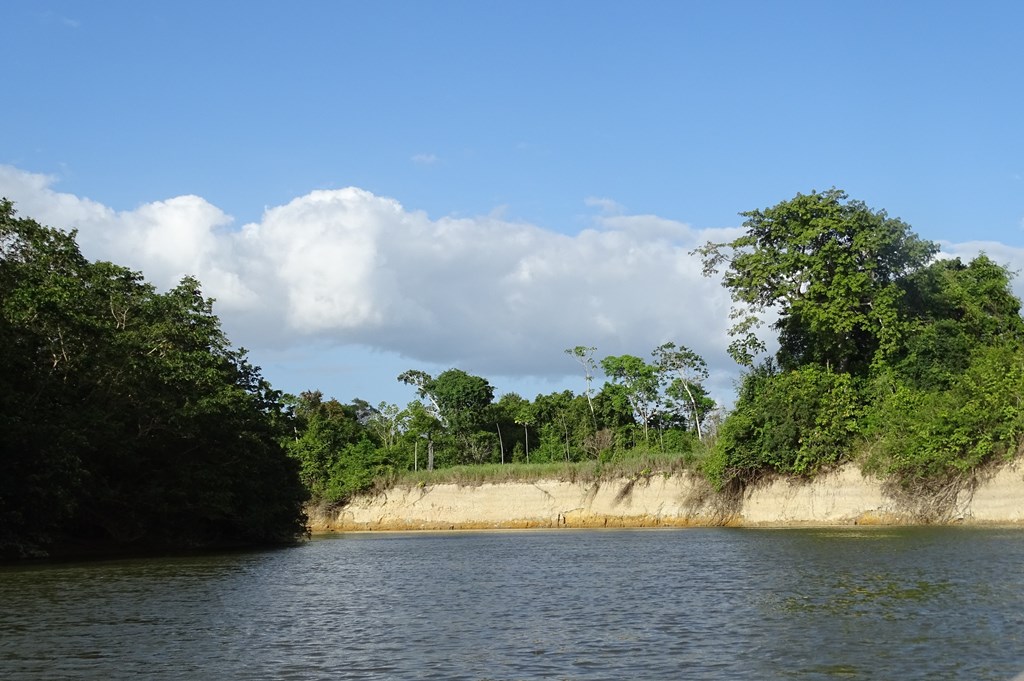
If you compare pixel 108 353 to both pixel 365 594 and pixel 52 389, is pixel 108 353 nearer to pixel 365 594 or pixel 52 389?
pixel 52 389

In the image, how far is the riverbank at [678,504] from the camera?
154ft

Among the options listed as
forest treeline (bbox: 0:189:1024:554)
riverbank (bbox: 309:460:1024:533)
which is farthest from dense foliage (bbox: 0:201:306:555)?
riverbank (bbox: 309:460:1024:533)

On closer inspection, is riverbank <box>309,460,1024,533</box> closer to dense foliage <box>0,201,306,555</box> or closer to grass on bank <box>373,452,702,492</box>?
grass on bank <box>373,452,702,492</box>

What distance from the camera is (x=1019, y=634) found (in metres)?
13.9

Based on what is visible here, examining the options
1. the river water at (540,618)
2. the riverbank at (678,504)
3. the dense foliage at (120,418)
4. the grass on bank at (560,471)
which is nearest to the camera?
the river water at (540,618)

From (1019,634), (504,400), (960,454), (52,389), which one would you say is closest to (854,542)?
(960,454)

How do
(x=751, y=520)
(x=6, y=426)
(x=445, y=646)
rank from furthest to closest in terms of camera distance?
(x=751, y=520), (x=6, y=426), (x=445, y=646)

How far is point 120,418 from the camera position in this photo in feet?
116

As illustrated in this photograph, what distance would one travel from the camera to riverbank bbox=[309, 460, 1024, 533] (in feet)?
154

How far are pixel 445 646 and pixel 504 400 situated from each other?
78.2 meters

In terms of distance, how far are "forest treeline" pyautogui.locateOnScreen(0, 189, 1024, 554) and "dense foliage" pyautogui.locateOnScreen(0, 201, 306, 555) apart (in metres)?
0.08

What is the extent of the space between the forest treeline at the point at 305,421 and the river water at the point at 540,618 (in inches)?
217

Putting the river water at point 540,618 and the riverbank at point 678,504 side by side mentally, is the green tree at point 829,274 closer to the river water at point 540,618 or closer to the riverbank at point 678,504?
the riverbank at point 678,504

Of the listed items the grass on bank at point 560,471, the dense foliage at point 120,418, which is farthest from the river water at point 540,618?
the grass on bank at point 560,471
